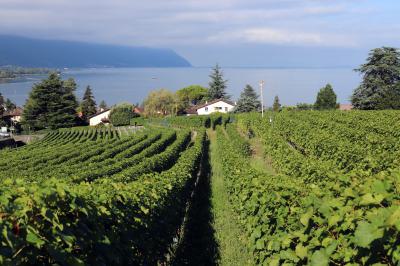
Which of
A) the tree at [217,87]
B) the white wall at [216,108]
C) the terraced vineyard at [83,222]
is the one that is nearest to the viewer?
the terraced vineyard at [83,222]

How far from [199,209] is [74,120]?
263 ft

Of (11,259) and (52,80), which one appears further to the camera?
(52,80)

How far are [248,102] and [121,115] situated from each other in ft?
79.8

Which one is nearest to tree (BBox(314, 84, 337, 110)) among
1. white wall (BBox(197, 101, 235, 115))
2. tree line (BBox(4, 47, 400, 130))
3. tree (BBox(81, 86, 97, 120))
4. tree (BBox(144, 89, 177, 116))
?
tree line (BBox(4, 47, 400, 130))

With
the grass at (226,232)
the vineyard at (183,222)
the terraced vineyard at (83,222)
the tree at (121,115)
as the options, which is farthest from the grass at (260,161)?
the tree at (121,115)

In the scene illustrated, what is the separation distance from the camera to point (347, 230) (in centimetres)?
500

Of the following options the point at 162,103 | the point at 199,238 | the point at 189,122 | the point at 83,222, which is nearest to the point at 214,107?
the point at 162,103

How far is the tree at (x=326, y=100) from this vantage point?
81312mm

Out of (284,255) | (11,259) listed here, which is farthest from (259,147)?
(11,259)

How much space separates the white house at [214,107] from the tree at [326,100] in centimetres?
2438

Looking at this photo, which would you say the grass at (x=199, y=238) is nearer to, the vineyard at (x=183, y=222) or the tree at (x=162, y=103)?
the vineyard at (x=183, y=222)

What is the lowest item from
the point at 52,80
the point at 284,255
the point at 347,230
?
the point at 284,255

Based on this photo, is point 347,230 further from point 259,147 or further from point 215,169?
point 259,147

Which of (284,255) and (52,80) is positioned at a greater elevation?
(52,80)
